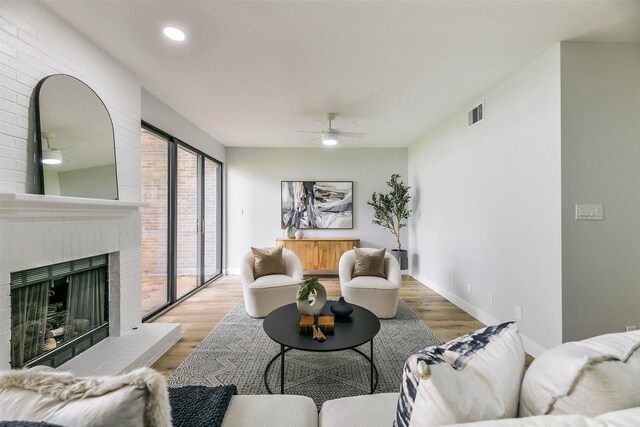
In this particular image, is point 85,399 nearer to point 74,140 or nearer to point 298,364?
point 298,364

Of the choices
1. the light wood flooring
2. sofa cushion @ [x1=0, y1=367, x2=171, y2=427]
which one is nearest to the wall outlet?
the light wood flooring

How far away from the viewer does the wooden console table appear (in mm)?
5039

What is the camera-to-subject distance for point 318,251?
5.05 metres

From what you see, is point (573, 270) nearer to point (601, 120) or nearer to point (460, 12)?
point (601, 120)

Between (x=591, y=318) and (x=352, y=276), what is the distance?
7.07 ft

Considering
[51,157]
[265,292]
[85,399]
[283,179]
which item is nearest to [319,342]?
[85,399]

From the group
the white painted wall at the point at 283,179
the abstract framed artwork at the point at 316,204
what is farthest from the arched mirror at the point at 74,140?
the abstract framed artwork at the point at 316,204

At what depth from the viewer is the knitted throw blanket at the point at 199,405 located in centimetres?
100

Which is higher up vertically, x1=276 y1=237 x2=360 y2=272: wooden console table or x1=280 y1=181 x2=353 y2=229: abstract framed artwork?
x1=280 y1=181 x2=353 y2=229: abstract framed artwork

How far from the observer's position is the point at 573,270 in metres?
2.12

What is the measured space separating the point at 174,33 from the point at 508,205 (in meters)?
3.20

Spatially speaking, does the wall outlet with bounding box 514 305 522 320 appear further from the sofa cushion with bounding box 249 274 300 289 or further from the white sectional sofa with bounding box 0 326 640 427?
the sofa cushion with bounding box 249 274 300 289

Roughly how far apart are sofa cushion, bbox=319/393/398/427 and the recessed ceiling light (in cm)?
249

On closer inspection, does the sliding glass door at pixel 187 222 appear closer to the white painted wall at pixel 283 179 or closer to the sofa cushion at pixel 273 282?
the white painted wall at pixel 283 179
